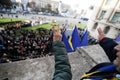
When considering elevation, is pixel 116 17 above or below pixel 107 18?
above

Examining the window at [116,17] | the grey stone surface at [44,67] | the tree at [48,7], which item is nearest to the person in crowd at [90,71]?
the grey stone surface at [44,67]

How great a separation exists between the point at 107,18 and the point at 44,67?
19311 mm

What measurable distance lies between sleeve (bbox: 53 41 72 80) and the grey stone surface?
99cm

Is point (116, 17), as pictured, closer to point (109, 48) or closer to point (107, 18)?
point (107, 18)

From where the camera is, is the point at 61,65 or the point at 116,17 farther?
the point at 116,17

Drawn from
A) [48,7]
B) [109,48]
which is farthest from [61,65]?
[48,7]

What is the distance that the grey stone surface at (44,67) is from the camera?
2.09m

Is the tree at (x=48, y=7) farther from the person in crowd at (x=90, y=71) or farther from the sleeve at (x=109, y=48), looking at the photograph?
the person in crowd at (x=90, y=71)

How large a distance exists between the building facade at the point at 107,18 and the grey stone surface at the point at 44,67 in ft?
52.0

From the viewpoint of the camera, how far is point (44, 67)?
2395mm

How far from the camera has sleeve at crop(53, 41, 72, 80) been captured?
1.23 m

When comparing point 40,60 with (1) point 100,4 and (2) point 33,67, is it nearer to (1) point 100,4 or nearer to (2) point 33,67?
(2) point 33,67

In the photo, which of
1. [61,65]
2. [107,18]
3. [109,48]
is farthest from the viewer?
[107,18]

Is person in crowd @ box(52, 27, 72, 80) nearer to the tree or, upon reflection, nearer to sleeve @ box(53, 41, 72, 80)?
sleeve @ box(53, 41, 72, 80)
